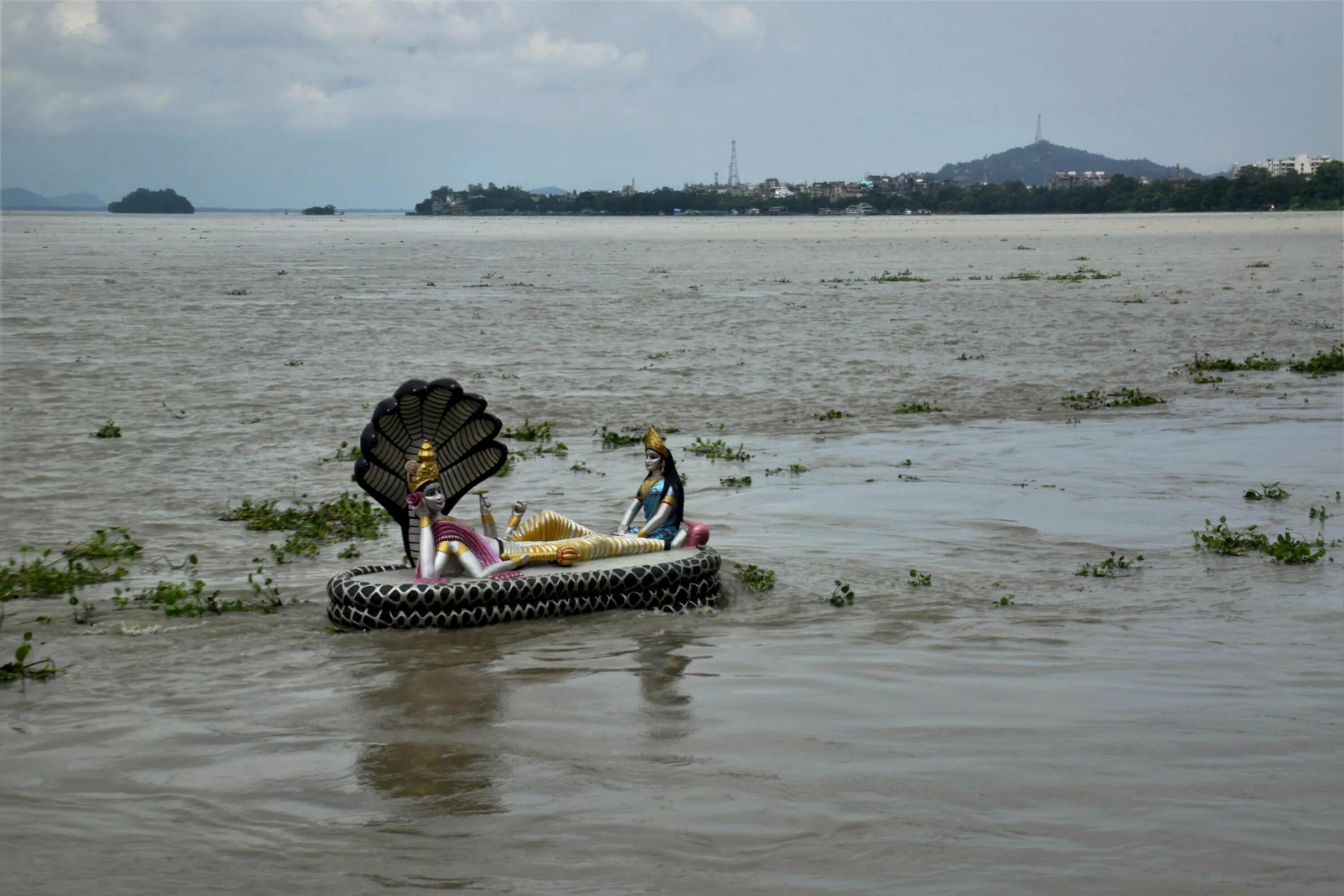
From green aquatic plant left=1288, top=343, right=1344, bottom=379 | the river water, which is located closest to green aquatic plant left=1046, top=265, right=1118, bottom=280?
green aquatic plant left=1288, top=343, right=1344, bottom=379

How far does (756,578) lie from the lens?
12.5 meters

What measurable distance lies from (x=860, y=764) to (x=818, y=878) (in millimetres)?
1443

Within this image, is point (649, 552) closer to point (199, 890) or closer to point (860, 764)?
point (860, 764)

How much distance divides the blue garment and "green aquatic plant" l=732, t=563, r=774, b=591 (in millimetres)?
808

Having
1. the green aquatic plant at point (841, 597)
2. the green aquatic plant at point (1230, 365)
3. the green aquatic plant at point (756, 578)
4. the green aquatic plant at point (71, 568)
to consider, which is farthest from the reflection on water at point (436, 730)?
the green aquatic plant at point (1230, 365)

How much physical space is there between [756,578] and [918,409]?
1107 cm

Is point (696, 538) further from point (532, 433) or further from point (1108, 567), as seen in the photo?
point (532, 433)

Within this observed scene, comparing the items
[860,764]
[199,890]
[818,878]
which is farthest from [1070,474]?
[199,890]

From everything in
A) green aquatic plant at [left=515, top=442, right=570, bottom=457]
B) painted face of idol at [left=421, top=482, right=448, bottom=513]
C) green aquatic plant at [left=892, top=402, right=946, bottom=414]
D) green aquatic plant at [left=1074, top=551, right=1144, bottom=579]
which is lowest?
green aquatic plant at [left=1074, top=551, right=1144, bottom=579]

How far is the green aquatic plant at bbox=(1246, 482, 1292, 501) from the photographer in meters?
15.9

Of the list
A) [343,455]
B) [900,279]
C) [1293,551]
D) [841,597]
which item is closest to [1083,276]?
[900,279]

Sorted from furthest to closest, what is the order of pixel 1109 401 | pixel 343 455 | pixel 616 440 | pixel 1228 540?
pixel 1109 401, pixel 616 440, pixel 343 455, pixel 1228 540

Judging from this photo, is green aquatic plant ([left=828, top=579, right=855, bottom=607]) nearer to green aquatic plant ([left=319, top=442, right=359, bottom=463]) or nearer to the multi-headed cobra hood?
the multi-headed cobra hood

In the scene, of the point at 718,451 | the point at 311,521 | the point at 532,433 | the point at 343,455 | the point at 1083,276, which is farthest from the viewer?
the point at 1083,276
